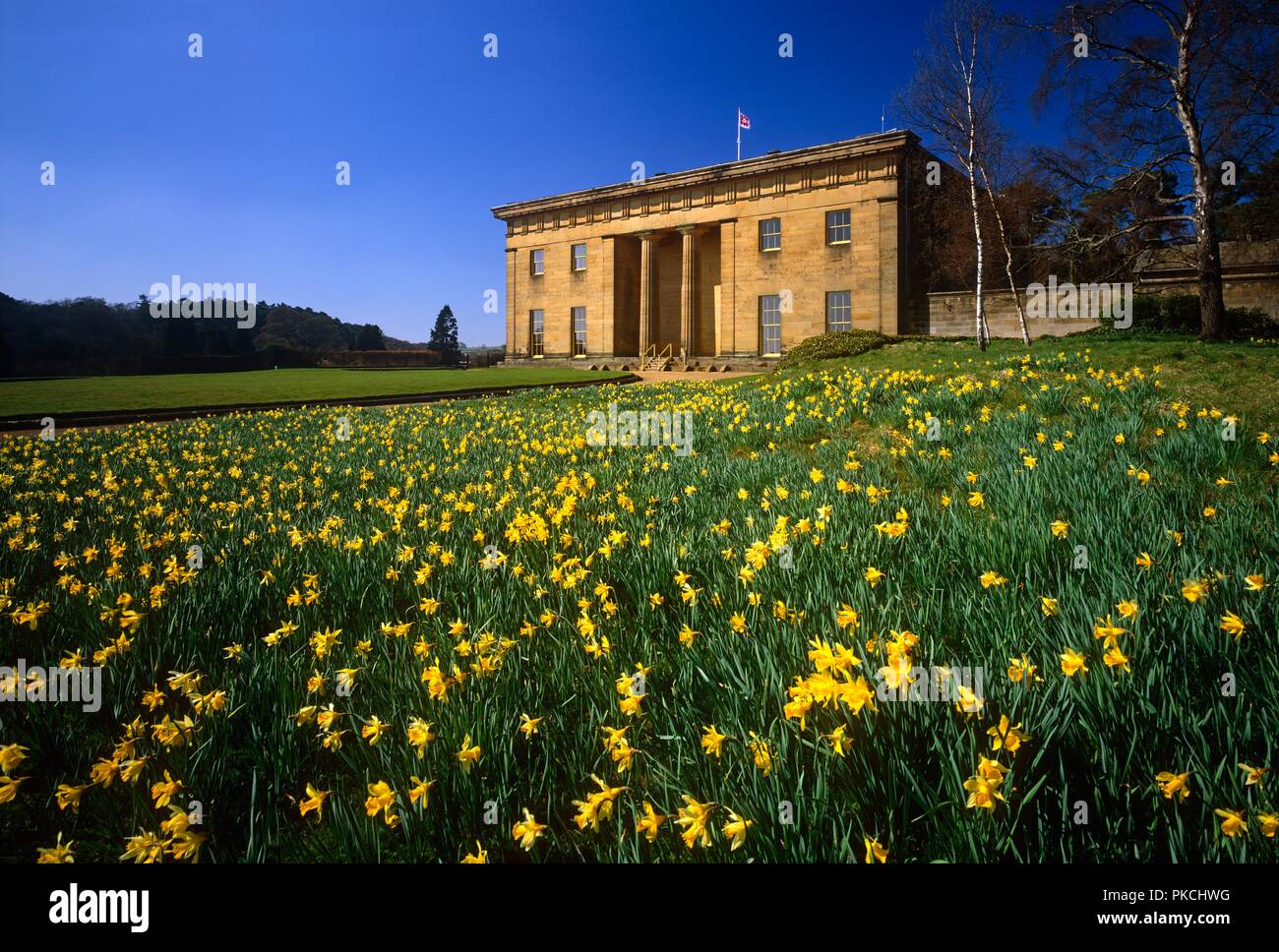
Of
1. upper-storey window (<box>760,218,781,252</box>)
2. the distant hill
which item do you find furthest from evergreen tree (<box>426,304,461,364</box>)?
upper-storey window (<box>760,218,781,252</box>)

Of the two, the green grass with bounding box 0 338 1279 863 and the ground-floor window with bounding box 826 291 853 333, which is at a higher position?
the ground-floor window with bounding box 826 291 853 333

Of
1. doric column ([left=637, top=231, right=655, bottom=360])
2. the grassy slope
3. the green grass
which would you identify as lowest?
the green grass

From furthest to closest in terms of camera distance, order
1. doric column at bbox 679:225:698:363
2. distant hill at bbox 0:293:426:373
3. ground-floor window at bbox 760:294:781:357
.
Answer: distant hill at bbox 0:293:426:373 → doric column at bbox 679:225:698:363 → ground-floor window at bbox 760:294:781:357

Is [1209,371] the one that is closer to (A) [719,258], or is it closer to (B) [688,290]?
(B) [688,290]

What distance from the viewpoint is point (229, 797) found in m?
1.85

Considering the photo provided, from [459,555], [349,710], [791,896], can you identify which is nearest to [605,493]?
[459,555]

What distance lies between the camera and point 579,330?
125 ft

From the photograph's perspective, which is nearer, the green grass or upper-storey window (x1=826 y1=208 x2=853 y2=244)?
the green grass

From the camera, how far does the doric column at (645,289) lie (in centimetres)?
3526

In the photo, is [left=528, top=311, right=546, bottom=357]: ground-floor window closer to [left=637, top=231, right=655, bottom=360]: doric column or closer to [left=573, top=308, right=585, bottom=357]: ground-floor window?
[left=573, top=308, right=585, bottom=357]: ground-floor window

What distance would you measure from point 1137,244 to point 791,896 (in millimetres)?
23743

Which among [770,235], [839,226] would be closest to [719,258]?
[770,235]

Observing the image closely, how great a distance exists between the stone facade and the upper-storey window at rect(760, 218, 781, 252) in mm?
75

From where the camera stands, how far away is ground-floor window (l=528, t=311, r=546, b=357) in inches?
1565
